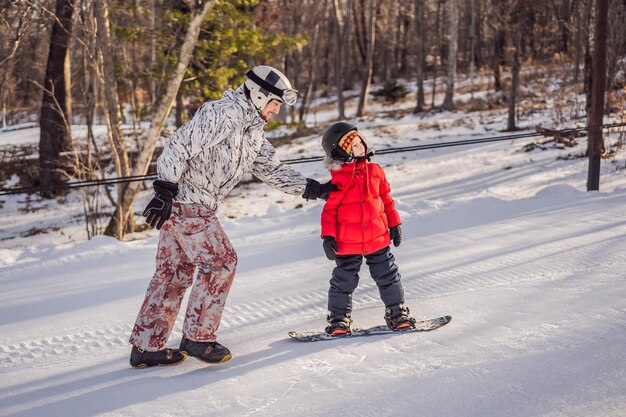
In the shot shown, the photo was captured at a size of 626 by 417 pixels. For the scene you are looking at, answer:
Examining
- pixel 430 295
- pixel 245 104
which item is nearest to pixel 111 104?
pixel 430 295

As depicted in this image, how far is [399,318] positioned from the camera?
3832 mm

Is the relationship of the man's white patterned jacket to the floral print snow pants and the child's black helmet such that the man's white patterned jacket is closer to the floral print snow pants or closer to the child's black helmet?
the floral print snow pants

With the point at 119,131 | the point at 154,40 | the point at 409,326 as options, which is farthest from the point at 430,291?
the point at 154,40

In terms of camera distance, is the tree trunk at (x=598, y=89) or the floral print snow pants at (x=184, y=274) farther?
the tree trunk at (x=598, y=89)

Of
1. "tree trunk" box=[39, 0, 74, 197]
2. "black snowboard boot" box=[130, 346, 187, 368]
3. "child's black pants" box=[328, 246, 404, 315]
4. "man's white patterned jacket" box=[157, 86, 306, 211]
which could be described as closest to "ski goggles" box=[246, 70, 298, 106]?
"man's white patterned jacket" box=[157, 86, 306, 211]

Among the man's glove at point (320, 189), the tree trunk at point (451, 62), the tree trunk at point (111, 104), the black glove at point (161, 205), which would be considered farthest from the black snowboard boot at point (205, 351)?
the tree trunk at point (451, 62)

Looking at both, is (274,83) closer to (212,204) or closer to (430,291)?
(212,204)

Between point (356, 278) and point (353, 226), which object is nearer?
point (353, 226)

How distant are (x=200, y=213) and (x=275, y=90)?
2.50 feet

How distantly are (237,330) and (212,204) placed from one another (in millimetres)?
1087

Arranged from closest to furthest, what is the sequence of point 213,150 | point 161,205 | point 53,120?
point 161,205, point 213,150, point 53,120

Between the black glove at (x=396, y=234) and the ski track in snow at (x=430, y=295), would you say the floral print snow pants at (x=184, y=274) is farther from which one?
the black glove at (x=396, y=234)

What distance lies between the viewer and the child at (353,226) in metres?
3.70

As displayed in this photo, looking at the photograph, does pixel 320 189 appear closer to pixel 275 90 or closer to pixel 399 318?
pixel 275 90
